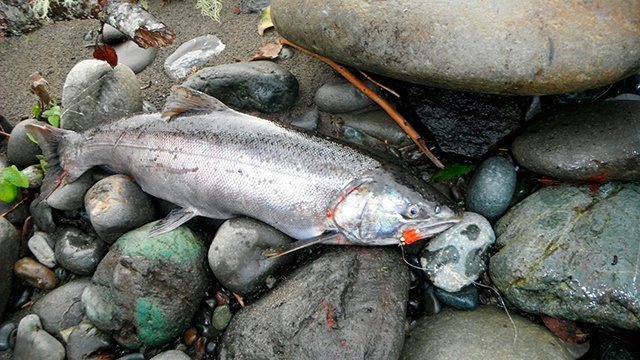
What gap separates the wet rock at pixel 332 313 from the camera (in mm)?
3207

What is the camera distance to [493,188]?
154 inches

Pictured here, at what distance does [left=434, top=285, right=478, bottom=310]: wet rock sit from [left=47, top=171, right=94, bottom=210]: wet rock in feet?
10.7

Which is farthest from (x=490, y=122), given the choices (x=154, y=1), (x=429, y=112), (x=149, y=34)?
(x=154, y=1)

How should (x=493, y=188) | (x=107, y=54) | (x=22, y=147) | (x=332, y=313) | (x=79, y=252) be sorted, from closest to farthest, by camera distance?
(x=332, y=313), (x=493, y=188), (x=79, y=252), (x=22, y=147), (x=107, y=54)

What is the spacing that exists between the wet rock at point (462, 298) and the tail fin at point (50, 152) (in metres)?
3.47

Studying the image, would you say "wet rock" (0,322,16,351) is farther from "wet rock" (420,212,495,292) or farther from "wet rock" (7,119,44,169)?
"wet rock" (420,212,495,292)

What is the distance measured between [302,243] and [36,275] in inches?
97.0

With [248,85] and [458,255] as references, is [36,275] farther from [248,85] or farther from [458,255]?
[458,255]

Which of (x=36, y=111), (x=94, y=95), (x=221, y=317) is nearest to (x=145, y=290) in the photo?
(x=221, y=317)

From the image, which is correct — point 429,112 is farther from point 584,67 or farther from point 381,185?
point 584,67

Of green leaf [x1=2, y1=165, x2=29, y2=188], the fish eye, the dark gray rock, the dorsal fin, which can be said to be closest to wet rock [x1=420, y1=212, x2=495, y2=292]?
the dark gray rock

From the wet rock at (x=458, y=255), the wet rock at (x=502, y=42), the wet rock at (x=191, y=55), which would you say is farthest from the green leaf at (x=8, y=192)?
the wet rock at (x=458, y=255)

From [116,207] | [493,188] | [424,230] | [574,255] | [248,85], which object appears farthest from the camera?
[248,85]

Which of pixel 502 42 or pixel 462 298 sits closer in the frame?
pixel 502 42
